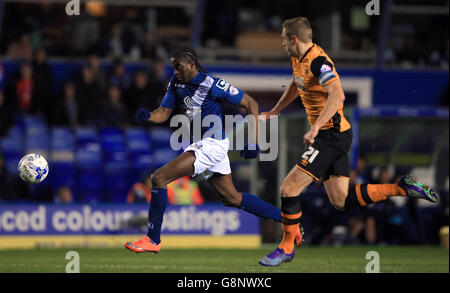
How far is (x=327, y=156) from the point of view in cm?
786

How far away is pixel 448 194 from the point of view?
15492 millimetres

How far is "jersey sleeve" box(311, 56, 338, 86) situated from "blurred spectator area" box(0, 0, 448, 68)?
9.33m

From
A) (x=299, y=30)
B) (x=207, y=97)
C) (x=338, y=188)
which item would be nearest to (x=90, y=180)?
(x=207, y=97)

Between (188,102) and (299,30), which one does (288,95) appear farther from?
(188,102)

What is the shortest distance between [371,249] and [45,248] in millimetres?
5149

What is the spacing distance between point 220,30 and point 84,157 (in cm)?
469

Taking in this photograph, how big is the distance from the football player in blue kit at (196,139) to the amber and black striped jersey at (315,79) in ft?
1.83

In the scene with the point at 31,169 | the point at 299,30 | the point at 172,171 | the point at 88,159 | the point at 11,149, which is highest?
the point at 299,30

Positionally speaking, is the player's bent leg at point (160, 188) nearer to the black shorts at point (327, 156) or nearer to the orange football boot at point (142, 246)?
the orange football boot at point (142, 246)

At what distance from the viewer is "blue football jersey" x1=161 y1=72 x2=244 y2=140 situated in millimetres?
8320

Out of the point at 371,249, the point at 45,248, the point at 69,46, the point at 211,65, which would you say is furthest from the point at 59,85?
the point at 371,249

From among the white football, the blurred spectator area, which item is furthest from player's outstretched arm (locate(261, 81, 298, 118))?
the blurred spectator area

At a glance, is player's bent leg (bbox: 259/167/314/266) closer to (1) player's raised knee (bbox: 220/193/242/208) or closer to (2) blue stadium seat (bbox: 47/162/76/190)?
(1) player's raised knee (bbox: 220/193/242/208)

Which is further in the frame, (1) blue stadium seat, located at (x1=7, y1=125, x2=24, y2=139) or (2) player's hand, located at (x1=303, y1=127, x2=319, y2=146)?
(1) blue stadium seat, located at (x1=7, y1=125, x2=24, y2=139)
